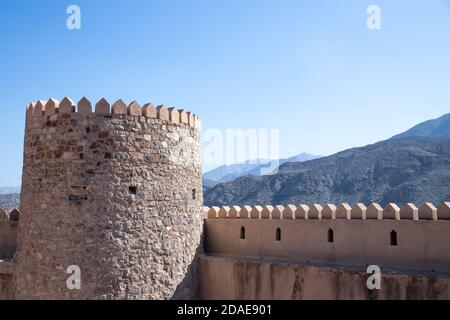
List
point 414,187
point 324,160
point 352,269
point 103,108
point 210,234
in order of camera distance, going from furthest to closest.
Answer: point 324,160 < point 414,187 < point 210,234 < point 103,108 < point 352,269

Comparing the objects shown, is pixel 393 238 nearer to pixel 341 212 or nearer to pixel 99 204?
pixel 341 212

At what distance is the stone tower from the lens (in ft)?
26.1

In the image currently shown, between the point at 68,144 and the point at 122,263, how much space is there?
7.55ft

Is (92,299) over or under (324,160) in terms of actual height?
under

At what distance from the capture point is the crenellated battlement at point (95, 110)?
27.0ft

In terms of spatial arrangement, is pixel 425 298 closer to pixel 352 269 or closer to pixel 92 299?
pixel 352 269

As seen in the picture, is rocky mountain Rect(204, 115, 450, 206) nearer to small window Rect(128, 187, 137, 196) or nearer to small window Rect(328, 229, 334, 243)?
small window Rect(328, 229, 334, 243)

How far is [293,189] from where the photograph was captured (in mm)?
43344

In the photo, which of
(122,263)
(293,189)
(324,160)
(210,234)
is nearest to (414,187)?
(293,189)

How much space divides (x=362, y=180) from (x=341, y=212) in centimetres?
3518

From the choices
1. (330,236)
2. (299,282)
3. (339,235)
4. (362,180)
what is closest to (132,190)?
(299,282)

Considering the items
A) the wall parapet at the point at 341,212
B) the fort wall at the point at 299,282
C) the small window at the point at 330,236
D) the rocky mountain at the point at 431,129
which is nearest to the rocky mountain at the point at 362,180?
the rocky mountain at the point at 431,129

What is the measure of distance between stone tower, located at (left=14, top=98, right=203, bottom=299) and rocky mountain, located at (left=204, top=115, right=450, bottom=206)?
2901 centimetres

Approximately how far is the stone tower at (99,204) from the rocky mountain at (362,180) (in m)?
29.0
